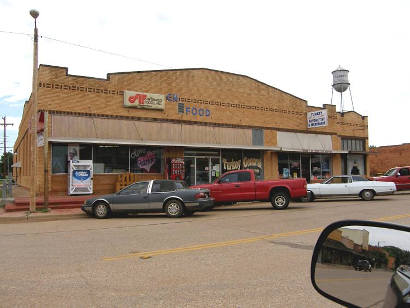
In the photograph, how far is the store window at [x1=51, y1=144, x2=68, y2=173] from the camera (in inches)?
731

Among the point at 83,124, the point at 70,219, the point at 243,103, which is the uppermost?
the point at 243,103

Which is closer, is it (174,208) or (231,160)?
(174,208)

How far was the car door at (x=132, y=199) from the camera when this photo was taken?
44.4ft

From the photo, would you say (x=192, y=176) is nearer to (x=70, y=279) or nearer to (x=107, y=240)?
(x=107, y=240)

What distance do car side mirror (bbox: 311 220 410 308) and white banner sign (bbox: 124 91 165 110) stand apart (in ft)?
65.1

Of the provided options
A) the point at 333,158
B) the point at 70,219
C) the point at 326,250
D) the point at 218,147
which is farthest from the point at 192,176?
the point at 326,250

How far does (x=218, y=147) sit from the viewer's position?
23.0m

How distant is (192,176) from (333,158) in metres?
14.0

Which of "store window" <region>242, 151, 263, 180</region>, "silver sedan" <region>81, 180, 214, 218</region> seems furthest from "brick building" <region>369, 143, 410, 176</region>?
"silver sedan" <region>81, 180, 214, 218</region>

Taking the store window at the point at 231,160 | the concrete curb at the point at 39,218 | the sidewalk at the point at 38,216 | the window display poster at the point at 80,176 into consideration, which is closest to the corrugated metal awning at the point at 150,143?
the store window at the point at 231,160

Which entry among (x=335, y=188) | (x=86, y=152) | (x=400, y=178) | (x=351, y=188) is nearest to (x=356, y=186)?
(x=351, y=188)

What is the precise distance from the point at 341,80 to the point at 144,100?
20622 millimetres

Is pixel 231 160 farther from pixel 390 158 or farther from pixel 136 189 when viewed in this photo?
pixel 390 158

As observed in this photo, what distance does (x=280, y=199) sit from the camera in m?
15.6
